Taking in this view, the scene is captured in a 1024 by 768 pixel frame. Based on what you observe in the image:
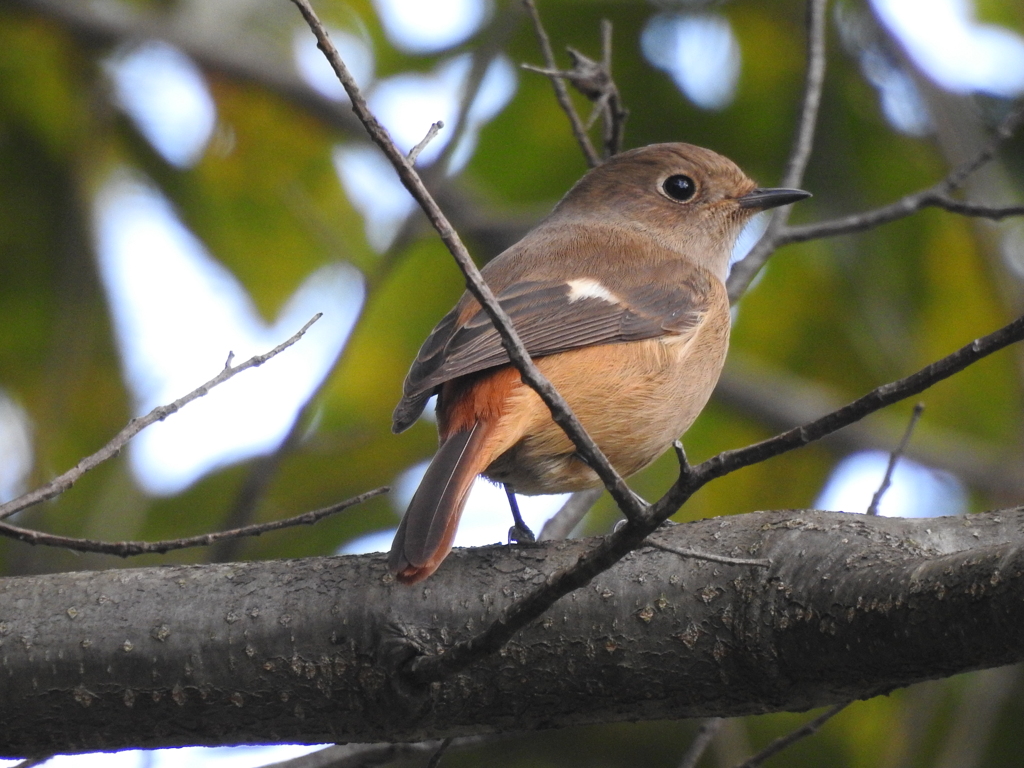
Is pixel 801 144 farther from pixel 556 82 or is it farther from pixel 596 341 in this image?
pixel 596 341

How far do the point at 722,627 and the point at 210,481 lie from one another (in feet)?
12.7

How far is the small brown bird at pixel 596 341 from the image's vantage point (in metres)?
3.54

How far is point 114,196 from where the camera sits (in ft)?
23.3

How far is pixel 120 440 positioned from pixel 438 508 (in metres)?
0.77

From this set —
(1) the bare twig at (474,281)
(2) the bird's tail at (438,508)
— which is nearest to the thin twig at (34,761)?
(2) the bird's tail at (438,508)

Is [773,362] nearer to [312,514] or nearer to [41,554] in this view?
[41,554]

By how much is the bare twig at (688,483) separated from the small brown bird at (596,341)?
0.44 m

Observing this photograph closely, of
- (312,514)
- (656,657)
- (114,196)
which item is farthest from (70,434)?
(656,657)

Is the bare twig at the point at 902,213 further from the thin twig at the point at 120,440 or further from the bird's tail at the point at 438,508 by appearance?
the thin twig at the point at 120,440

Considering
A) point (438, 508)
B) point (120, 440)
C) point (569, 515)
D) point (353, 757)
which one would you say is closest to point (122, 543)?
point (120, 440)

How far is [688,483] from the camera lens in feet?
6.79

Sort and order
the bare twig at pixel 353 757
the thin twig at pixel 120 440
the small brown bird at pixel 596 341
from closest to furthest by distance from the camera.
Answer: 1. the thin twig at pixel 120 440
2. the bare twig at pixel 353 757
3. the small brown bird at pixel 596 341

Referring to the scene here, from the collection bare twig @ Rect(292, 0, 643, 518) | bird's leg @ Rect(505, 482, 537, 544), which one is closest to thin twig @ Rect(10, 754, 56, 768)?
bare twig @ Rect(292, 0, 643, 518)

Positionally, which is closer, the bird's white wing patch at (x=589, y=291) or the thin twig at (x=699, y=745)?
the thin twig at (x=699, y=745)
